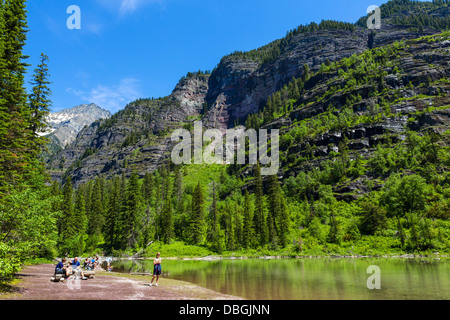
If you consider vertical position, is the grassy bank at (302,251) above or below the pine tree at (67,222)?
below

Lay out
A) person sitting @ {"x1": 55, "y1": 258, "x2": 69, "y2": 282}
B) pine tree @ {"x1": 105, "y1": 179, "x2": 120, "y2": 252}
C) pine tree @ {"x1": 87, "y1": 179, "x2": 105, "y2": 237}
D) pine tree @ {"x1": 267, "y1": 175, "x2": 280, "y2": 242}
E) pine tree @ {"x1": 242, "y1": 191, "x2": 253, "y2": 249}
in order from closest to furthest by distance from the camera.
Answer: person sitting @ {"x1": 55, "y1": 258, "x2": 69, "y2": 282}
pine tree @ {"x1": 267, "y1": 175, "x2": 280, "y2": 242}
pine tree @ {"x1": 242, "y1": 191, "x2": 253, "y2": 249}
pine tree @ {"x1": 105, "y1": 179, "x2": 120, "y2": 252}
pine tree @ {"x1": 87, "y1": 179, "x2": 105, "y2": 237}

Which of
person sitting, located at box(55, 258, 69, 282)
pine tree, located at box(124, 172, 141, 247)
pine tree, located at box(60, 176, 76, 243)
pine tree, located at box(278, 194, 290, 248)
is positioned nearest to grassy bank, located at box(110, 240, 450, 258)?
pine tree, located at box(278, 194, 290, 248)

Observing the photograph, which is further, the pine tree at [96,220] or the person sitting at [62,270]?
the pine tree at [96,220]

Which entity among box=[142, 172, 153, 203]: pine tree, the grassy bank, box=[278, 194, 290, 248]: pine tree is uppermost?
box=[142, 172, 153, 203]: pine tree

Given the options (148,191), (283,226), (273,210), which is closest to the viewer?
(283,226)

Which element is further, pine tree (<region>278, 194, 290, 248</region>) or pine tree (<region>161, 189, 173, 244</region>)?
pine tree (<region>161, 189, 173, 244</region>)

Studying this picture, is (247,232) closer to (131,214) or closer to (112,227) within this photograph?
(131,214)

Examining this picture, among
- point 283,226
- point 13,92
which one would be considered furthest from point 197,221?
point 13,92

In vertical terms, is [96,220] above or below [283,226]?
below

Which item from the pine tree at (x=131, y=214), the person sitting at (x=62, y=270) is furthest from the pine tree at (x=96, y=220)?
the person sitting at (x=62, y=270)

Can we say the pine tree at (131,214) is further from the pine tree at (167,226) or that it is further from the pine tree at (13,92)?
the pine tree at (13,92)

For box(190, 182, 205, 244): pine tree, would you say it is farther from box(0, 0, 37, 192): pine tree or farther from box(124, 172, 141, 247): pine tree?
box(0, 0, 37, 192): pine tree

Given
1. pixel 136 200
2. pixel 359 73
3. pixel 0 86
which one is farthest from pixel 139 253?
pixel 359 73
